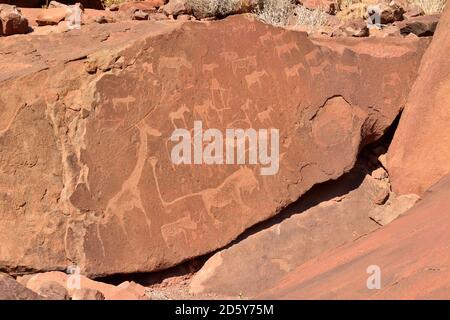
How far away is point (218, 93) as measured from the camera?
4855 mm

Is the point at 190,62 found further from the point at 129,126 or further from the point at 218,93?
the point at 129,126

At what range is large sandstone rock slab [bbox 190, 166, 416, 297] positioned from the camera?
15.4 feet

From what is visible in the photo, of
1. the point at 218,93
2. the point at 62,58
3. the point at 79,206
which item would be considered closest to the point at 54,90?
the point at 62,58

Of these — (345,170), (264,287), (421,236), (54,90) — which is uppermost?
(54,90)

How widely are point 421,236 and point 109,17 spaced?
502cm

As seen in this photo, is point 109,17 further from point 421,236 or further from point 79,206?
point 421,236

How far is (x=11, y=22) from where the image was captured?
282 inches

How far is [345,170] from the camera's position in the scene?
515 cm

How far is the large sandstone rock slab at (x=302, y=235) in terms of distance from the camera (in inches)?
185

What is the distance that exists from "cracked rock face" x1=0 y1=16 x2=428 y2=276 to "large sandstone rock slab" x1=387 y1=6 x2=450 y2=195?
13 cm

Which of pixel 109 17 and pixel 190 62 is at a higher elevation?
pixel 190 62

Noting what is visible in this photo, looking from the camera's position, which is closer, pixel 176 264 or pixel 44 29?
pixel 176 264

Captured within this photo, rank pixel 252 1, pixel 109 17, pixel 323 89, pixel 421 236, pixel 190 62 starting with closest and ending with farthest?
pixel 421 236
pixel 190 62
pixel 323 89
pixel 109 17
pixel 252 1

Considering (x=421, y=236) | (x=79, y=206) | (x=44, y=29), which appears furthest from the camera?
(x=44, y=29)
